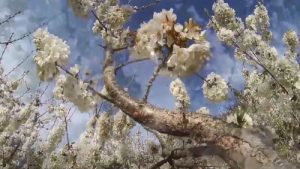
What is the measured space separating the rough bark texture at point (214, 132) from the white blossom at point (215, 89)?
68cm

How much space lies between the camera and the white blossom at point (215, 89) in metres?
3.00

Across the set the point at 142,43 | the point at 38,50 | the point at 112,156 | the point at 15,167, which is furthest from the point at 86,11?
the point at 15,167

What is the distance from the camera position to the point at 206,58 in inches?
96.8

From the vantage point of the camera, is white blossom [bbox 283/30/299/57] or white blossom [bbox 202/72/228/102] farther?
white blossom [bbox 283/30/299/57]

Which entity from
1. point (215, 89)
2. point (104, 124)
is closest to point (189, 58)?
point (215, 89)

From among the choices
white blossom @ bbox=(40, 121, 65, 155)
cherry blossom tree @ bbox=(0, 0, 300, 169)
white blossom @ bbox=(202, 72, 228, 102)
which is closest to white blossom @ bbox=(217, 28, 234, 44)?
cherry blossom tree @ bbox=(0, 0, 300, 169)

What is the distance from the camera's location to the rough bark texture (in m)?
2.01

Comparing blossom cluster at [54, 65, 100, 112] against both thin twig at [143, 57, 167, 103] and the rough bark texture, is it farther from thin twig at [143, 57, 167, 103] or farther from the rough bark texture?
thin twig at [143, 57, 167, 103]

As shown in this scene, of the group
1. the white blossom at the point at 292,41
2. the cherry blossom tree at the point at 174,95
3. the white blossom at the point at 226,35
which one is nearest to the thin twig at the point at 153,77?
the cherry blossom tree at the point at 174,95

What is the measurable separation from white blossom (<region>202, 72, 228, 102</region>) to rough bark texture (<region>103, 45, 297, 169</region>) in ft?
2.23

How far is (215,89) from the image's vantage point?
3078mm

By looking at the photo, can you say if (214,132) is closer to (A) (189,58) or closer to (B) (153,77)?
(A) (189,58)

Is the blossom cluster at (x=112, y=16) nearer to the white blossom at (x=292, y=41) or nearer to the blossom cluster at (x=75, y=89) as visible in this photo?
the blossom cluster at (x=75, y=89)

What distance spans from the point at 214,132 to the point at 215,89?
34.2 inches
